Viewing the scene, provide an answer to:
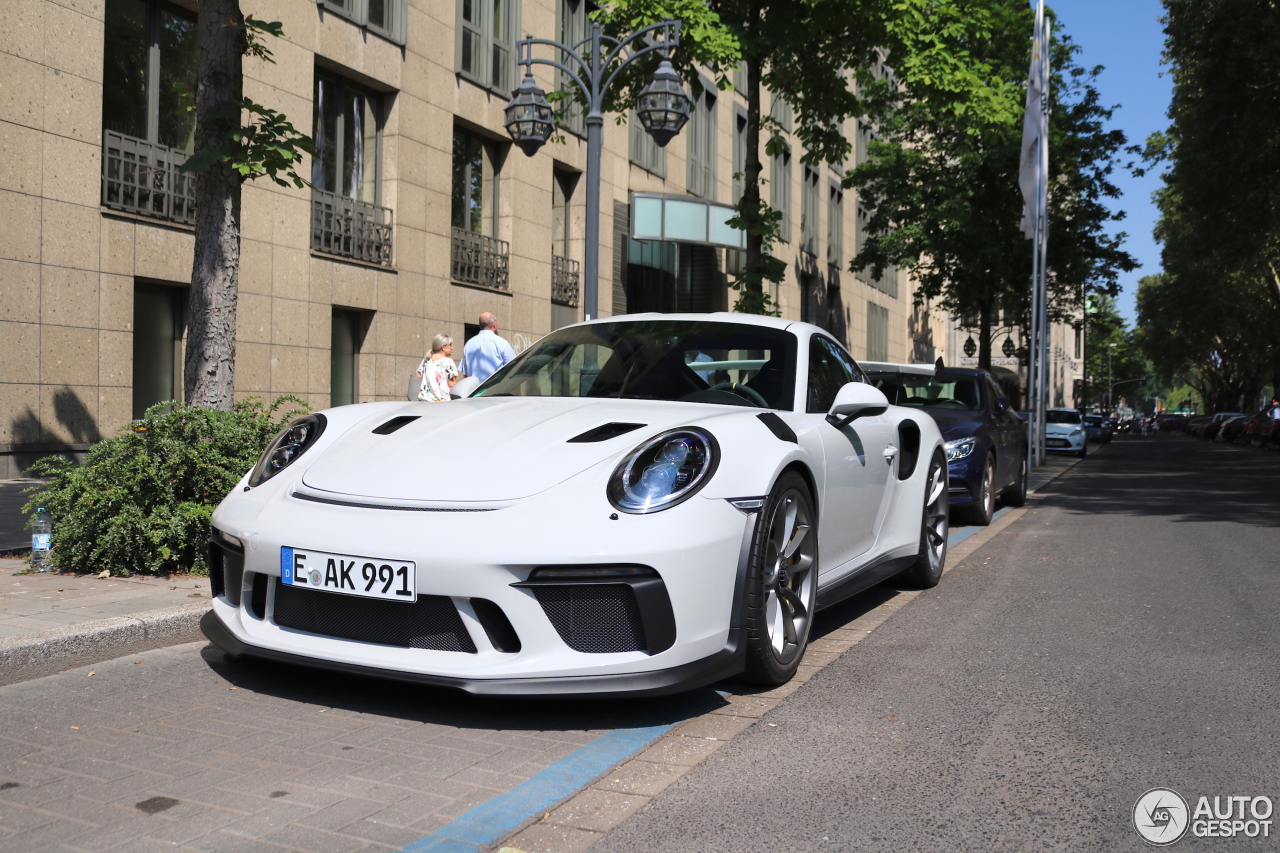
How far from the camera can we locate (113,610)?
5.04 meters

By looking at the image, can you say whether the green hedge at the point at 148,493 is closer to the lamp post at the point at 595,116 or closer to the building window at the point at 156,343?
the lamp post at the point at 595,116

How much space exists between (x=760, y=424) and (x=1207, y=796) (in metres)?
1.88

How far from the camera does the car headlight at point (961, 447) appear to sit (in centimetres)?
1023

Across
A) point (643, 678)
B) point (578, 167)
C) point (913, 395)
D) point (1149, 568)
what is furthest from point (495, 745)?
point (578, 167)

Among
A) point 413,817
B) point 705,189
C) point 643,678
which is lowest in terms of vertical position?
point 413,817

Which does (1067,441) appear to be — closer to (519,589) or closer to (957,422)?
(957,422)

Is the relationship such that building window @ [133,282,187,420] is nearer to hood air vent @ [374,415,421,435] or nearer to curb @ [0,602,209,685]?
curb @ [0,602,209,685]

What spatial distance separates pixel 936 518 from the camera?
6.98 meters

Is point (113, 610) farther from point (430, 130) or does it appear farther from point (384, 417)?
point (430, 130)

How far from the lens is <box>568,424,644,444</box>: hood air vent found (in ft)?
13.2

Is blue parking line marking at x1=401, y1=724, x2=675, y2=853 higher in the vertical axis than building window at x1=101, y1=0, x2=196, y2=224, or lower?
lower

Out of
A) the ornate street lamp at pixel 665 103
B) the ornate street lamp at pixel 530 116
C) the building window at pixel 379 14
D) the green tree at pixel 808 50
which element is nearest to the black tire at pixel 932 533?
the ornate street lamp at pixel 665 103

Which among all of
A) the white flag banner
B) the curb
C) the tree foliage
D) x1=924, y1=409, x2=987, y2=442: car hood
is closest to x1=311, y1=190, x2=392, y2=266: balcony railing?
x1=924, y1=409, x2=987, y2=442: car hood

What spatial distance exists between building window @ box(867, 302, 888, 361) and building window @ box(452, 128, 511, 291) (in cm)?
2914
